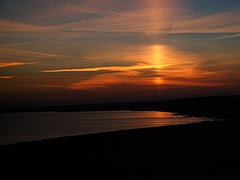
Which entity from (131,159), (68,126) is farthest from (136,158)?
(68,126)

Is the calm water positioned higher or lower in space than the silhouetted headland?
higher

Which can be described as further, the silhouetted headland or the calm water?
the calm water

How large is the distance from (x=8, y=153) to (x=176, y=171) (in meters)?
10.1

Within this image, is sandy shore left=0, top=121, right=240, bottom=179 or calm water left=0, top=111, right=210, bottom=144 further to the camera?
calm water left=0, top=111, right=210, bottom=144

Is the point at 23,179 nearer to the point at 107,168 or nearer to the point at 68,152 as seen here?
the point at 107,168

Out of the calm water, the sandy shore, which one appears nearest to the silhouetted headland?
the sandy shore

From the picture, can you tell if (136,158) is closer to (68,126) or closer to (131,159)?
(131,159)

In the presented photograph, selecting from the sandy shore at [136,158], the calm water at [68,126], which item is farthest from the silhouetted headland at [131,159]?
the calm water at [68,126]

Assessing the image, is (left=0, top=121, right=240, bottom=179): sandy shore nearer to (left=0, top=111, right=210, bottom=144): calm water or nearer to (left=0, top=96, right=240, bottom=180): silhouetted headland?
(left=0, top=96, right=240, bottom=180): silhouetted headland

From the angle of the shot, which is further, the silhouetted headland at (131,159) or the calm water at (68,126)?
the calm water at (68,126)

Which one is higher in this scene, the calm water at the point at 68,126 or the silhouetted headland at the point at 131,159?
the calm water at the point at 68,126

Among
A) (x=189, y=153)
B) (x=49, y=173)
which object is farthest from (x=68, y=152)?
(x=189, y=153)

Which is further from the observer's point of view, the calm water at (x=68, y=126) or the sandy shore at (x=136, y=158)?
the calm water at (x=68, y=126)

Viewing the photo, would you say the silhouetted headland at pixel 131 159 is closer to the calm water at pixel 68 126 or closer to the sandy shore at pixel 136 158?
the sandy shore at pixel 136 158
